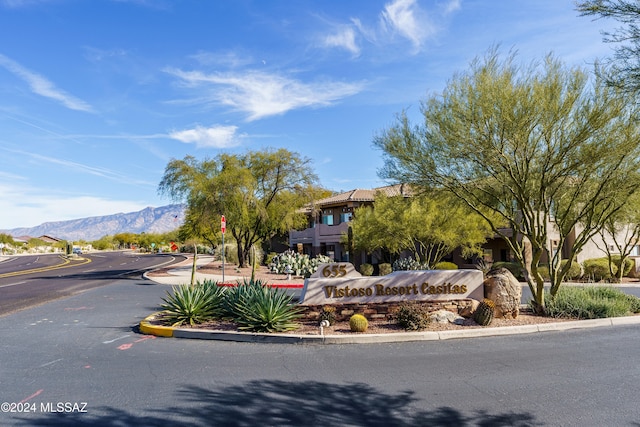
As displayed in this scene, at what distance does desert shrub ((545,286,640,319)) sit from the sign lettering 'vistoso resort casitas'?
6.96 ft

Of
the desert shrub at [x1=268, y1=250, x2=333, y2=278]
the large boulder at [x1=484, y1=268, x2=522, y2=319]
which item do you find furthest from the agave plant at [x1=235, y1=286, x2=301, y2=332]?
the desert shrub at [x1=268, y1=250, x2=333, y2=278]

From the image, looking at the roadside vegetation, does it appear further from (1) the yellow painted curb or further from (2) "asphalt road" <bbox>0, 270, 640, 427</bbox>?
(2) "asphalt road" <bbox>0, 270, 640, 427</bbox>

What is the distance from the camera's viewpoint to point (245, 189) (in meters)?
33.1

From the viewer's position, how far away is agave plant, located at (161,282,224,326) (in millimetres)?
11573

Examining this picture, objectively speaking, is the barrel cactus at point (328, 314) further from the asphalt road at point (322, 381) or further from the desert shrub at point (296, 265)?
the desert shrub at point (296, 265)

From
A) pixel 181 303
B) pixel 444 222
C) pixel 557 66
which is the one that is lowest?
pixel 181 303

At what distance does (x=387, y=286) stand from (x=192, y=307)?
15.5 feet

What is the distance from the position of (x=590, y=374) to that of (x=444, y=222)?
18916mm

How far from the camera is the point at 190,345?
9.75 m

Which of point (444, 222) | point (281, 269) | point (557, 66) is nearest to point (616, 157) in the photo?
point (557, 66)

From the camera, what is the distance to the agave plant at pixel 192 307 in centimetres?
1157

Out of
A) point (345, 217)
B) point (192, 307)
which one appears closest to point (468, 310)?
point (192, 307)

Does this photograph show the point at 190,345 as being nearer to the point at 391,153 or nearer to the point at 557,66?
the point at 391,153

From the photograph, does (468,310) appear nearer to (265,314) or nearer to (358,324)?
(358,324)
